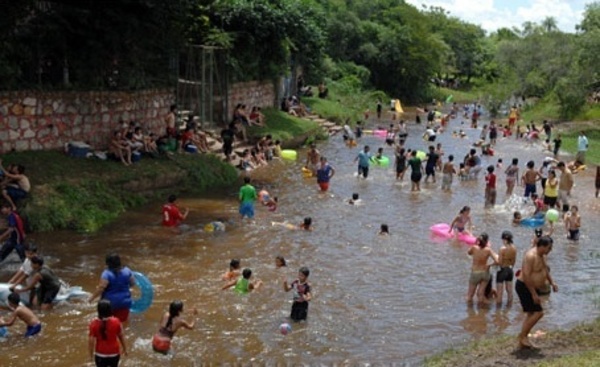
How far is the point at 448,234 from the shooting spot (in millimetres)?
18328

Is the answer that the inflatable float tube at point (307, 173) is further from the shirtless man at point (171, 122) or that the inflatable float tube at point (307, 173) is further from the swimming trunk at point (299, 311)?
the swimming trunk at point (299, 311)

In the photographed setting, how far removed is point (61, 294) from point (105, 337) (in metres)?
4.22

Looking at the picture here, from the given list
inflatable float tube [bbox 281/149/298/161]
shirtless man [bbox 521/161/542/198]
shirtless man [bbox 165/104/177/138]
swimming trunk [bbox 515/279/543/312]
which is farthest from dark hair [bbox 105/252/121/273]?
inflatable float tube [bbox 281/149/298/161]

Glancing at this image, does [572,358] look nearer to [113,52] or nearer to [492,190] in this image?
[492,190]

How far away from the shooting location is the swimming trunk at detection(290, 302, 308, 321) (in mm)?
12133

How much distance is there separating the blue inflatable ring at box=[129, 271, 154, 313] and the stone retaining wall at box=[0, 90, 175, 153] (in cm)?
911

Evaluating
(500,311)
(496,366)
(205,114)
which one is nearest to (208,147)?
(205,114)

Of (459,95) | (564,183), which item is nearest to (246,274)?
(564,183)

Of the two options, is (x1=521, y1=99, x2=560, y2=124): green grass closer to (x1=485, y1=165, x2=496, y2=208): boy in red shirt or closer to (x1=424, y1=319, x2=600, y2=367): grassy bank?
(x1=485, y1=165, x2=496, y2=208): boy in red shirt

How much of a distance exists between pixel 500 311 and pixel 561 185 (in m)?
9.51

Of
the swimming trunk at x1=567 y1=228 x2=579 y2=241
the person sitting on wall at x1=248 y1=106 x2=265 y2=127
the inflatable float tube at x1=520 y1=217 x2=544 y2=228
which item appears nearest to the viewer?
the swimming trunk at x1=567 y1=228 x2=579 y2=241

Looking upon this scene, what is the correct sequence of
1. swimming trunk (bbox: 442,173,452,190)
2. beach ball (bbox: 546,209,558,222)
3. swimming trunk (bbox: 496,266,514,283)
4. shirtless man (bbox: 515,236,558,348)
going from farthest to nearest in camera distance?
swimming trunk (bbox: 442,173,452,190) → beach ball (bbox: 546,209,558,222) → swimming trunk (bbox: 496,266,514,283) → shirtless man (bbox: 515,236,558,348)

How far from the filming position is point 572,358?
355 inches

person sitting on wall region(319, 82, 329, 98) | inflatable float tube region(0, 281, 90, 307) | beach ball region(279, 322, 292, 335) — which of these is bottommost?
beach ball region(279, 322, 292, 335)
